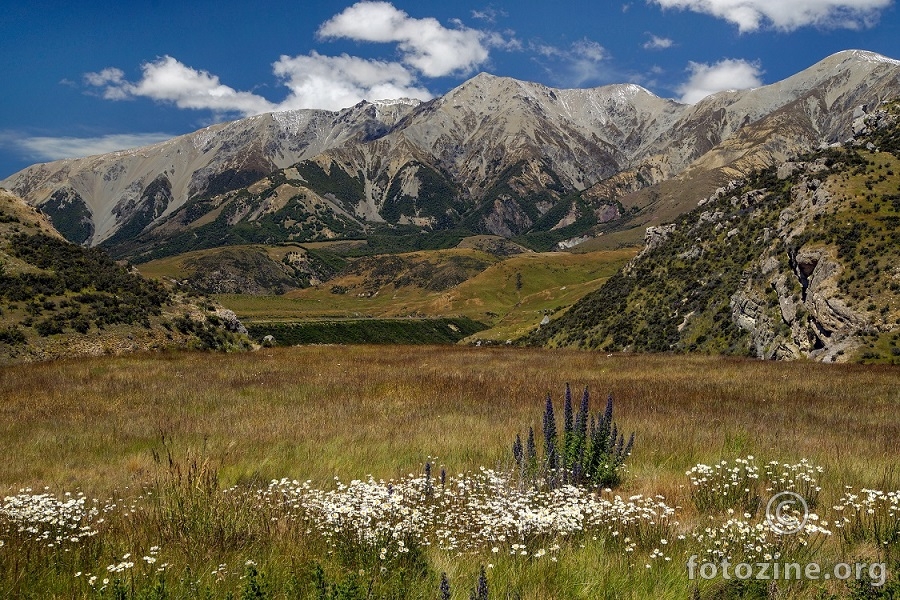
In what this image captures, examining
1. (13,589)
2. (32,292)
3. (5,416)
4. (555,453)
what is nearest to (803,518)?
(555,453)

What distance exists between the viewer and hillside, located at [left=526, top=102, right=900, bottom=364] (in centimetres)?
3759

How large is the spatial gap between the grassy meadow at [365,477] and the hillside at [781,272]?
74.6 feet

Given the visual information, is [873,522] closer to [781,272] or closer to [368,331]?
[781,272]

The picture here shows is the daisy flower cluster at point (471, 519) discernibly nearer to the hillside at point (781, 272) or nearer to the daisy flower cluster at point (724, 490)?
the daisy flower cluster at point (724, 490)

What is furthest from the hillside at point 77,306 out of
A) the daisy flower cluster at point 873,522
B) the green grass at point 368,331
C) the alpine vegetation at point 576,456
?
the green grass at point 368,331

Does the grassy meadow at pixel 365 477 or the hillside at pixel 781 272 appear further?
the hillside at pixel 781 272

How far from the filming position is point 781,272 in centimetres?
4828

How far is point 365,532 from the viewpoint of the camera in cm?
516

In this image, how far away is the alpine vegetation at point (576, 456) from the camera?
6977mm

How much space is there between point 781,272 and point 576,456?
50335mm

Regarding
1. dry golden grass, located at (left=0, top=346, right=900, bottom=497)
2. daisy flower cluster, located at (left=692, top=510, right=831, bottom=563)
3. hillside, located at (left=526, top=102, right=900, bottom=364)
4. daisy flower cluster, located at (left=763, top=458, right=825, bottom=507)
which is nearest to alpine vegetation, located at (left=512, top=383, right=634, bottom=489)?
dry golden grass, located at (left=0, top=346, right=900, bottom=497)

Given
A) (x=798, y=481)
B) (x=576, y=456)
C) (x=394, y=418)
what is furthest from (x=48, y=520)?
(x=798, y=481)

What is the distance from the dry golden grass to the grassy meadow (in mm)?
75

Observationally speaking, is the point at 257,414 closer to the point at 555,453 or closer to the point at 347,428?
the point at 347,428
